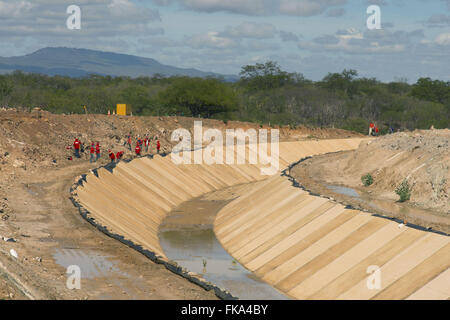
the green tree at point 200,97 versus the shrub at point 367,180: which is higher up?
the green tree at point 200,97

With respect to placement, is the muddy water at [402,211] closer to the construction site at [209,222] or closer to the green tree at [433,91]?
the construction site at [209,222]

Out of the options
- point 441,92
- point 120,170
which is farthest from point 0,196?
point 441,92

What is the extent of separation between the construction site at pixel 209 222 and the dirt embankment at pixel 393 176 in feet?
0.52

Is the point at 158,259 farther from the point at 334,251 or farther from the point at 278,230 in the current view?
the point at 278,230

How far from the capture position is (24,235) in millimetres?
26172

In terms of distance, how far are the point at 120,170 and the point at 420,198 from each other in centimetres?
2278

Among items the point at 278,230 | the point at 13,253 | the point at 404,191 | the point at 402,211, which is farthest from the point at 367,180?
the point at 13,253

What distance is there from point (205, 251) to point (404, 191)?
16532mm

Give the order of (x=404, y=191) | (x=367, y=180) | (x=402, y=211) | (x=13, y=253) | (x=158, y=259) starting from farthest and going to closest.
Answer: (x=367, y=180) < (x=404, y=191) < (x=402, y=211) < (x=158, y=259) < (x=13, y=253)

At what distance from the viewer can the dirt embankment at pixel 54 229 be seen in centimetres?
1939

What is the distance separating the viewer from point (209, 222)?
4316cm

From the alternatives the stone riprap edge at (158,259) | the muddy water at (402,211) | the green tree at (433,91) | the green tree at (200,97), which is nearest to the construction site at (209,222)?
the stone riprap edge at (158,259)

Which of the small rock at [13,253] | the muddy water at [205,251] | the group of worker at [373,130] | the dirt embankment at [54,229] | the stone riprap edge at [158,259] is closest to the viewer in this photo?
the dirt embankment at [54,229]
